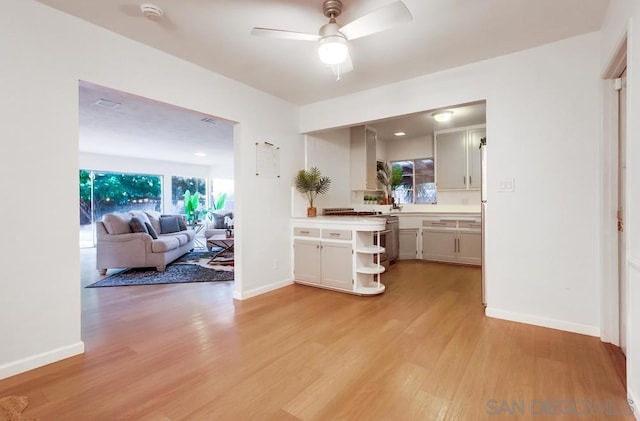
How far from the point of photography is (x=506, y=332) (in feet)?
8.44

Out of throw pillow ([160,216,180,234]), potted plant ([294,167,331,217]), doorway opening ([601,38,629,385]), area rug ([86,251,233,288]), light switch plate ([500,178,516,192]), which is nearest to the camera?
doorway opening ([601,38,629,385])

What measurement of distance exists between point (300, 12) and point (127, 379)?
9.29 ft

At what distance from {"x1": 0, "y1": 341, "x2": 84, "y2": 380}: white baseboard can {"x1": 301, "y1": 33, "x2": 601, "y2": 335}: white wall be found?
11.9 feet

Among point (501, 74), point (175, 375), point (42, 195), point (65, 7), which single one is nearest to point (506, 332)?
point (501, 74)

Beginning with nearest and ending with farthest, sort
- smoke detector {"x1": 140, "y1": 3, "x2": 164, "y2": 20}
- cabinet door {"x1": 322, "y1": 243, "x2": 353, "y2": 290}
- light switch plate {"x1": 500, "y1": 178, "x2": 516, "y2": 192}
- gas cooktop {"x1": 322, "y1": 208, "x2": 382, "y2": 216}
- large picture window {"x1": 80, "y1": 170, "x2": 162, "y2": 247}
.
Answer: smoke detector {"x1": 140, "y1": 3, "x2": 164, "y2": 20} → light switch plate {"x1": 500, "y1": 178, "x2": 516, "y2": 192} → cabinet door {"x1": 322, "y1": 243, "x2": 353, "y2": 290} → gas cooktop {"x1": 322, "y1": 208, "x2": 382, "y2": 216} → large picture window {"x1": 80, "y1": 170, "x2": 162, "y2": 247}

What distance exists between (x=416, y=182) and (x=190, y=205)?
7121 mm

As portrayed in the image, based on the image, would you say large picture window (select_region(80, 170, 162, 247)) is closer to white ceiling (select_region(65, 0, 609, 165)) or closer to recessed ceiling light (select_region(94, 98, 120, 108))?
recessed ceiling light (select_region(94, 98, 120, 108))

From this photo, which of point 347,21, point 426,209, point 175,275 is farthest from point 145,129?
point 426,209

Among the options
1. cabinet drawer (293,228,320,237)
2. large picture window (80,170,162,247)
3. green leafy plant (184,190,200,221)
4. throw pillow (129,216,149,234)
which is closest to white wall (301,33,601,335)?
cabinet drawer (293,228,320,237)

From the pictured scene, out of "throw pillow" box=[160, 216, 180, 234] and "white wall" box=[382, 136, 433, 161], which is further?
"throw pillow" box=[160, 216, 180, 234]

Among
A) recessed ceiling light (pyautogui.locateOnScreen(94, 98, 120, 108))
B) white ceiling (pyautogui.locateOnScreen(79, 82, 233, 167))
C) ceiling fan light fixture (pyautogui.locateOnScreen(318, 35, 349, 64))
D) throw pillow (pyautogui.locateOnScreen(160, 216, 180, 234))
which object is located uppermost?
white ceiling (pyautogui.locateOnScreen(79, 82, 233, 167))

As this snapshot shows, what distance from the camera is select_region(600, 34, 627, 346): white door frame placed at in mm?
2336

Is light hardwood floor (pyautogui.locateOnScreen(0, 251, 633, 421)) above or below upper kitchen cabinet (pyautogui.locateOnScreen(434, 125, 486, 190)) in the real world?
below

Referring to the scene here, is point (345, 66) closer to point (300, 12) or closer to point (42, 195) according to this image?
point (300, 12)
